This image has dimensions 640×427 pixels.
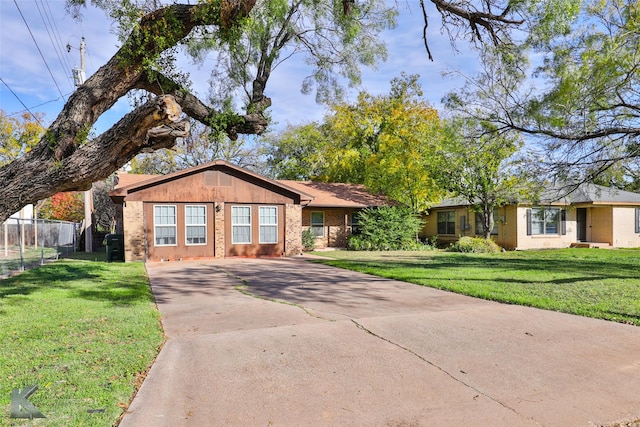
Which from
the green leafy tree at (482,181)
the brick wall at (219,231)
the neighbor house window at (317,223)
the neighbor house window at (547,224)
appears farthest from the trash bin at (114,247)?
the neighbor house window at (547,224)

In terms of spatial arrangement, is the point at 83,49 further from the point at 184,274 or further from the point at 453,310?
the point at 453,310

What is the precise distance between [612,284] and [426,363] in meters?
7.18

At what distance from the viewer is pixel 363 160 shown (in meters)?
31.4

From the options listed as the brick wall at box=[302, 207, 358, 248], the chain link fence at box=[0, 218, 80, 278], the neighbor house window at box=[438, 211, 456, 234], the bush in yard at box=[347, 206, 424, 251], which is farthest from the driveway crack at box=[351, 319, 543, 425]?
the neighbor house window at box=[438, 211, 456, 234]

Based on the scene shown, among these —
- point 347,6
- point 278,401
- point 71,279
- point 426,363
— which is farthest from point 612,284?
point 71,279

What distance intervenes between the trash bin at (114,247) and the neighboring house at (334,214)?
8711 mm

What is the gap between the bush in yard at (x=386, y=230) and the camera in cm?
2228

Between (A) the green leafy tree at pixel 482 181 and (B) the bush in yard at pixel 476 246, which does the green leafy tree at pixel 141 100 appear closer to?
(A) the green leafy tree at pixel 482 181

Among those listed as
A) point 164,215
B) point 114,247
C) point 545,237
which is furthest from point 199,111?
point 545,237

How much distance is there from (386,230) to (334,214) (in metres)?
2.89

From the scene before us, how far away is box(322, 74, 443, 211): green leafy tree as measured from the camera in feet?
76.5

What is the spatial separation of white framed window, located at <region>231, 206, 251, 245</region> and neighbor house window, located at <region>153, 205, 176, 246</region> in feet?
7.58

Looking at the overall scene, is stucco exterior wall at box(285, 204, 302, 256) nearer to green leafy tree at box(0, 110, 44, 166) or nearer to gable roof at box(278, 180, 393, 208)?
gable roof at box(278, 180, 393, 208)

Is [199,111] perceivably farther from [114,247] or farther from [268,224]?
[268,224]
